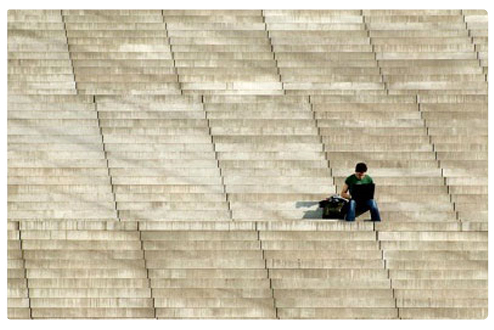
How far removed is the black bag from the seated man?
163 millimetres

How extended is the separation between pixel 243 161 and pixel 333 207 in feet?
5.51

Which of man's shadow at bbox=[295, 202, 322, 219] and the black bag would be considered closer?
the black bag

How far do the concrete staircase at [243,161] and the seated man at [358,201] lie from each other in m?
0.29

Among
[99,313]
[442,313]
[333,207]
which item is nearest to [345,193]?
[333,207]

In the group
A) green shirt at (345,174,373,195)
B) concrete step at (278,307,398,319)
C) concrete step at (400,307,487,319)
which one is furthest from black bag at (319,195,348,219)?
concrete step at (400,307,487,319)

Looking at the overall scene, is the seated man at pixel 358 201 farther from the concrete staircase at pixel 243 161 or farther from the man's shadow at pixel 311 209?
the man's shadow at pixel 311 209

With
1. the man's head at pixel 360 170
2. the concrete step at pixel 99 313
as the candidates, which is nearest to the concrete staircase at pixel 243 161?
the concrete step at pixel 99 313

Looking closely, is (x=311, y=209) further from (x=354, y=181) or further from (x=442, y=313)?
(x=442, y=313)

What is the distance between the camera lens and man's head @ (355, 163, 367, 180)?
969 inches

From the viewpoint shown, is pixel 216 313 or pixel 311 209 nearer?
pixel 216 313

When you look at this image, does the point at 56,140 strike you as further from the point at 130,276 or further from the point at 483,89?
the point at 483,89

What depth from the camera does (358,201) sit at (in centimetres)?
2472

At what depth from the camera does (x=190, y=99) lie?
87.8 feet

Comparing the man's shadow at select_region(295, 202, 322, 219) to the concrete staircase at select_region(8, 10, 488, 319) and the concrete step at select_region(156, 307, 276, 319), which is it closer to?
the concrete staircase at select_region(8, 10, 488, 319)
